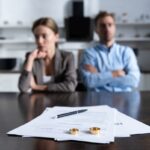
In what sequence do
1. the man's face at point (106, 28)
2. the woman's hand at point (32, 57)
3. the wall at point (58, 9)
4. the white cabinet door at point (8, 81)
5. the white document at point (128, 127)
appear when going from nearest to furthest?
the white document at point (128, 127) < the woman's hand at point (32, 57) < the man's face at point (106, 28) < the white cabinet door at point (8, 81) < the wall at point (58, 9)

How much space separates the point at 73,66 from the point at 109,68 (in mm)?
289

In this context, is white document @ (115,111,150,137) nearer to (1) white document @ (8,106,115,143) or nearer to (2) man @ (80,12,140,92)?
(1) white document @ (8,106,115,143)

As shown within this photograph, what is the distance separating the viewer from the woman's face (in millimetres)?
2102

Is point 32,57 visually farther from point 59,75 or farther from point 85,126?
point 85,126

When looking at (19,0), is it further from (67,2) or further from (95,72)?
(95,72)

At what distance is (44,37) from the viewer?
6.92 ft

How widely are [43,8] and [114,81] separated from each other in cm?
266

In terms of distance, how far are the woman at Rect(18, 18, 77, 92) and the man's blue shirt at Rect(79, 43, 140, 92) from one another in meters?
0.16

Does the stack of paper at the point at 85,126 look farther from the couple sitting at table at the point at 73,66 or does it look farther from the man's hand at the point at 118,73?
the man's hand at the point at 118,73

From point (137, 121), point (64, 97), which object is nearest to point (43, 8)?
point (64, 97)

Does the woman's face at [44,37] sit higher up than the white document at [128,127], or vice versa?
the woman's face at [44,37]

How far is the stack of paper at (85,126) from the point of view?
0.89 metres

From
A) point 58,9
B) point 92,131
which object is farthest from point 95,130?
point 58,9

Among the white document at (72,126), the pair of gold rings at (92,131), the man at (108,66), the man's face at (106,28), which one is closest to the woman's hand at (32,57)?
the man at (108,66)
